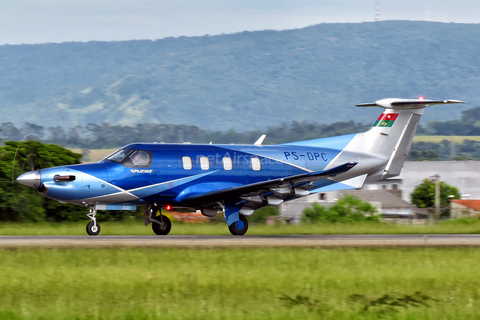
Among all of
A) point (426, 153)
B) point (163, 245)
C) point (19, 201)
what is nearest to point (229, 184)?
point (163, 245)

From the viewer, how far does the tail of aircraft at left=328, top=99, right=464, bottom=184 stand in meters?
25.7

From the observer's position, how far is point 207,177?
2298cm

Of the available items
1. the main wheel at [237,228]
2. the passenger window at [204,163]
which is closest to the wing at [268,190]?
the main wheel at [237,228]

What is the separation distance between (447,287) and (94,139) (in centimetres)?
9211

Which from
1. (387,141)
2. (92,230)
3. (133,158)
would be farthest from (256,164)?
(92,230)

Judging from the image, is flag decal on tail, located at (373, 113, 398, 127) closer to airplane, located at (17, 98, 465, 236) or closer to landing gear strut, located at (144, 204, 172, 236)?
airplane, located at (17, 98, 465, 236)

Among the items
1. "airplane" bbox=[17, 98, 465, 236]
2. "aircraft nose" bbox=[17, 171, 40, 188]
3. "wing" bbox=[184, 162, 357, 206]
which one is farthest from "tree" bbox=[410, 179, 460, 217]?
"aircraft nose" bbox=[17, 171, 40, 188]

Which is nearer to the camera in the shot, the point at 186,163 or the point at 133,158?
the point at 133,158

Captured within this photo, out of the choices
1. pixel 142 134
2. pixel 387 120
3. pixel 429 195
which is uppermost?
pixel 142 134

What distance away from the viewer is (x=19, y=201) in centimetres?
2947

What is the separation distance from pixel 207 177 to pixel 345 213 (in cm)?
1386

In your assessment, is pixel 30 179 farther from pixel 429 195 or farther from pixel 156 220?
pixel 429 195

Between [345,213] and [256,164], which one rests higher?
[256,164]

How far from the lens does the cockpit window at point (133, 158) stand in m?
22.2
